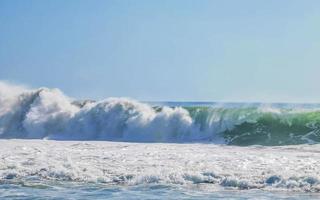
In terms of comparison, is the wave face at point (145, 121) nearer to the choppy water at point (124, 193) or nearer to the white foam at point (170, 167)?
the white foam at point (170, 167)

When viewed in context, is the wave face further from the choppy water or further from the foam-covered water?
the choppy water

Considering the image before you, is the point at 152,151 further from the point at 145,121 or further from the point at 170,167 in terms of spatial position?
the point at 145,121

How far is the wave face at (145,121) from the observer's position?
80.5ft

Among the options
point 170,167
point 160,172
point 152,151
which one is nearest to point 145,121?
point 152,151

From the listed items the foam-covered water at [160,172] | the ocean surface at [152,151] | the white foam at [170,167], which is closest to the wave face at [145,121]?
the ocean surface at [152,151]

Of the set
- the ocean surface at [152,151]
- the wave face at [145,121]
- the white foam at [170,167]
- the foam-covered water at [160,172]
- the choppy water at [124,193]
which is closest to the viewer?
the choppy water at [124,193]

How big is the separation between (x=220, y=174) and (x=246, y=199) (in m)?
2.14

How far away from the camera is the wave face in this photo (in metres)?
24.5

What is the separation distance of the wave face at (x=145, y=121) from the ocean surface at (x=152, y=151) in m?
0.04

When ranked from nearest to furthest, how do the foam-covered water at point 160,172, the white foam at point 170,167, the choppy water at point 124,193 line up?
the choppy water at point 124,193 < the foam-covered water at point 160,172 < the white foam at point 170,167

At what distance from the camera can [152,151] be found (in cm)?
1830

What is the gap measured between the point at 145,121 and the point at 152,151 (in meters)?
9.04

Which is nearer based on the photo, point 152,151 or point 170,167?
point 170,167

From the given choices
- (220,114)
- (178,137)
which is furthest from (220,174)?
(220,114)
